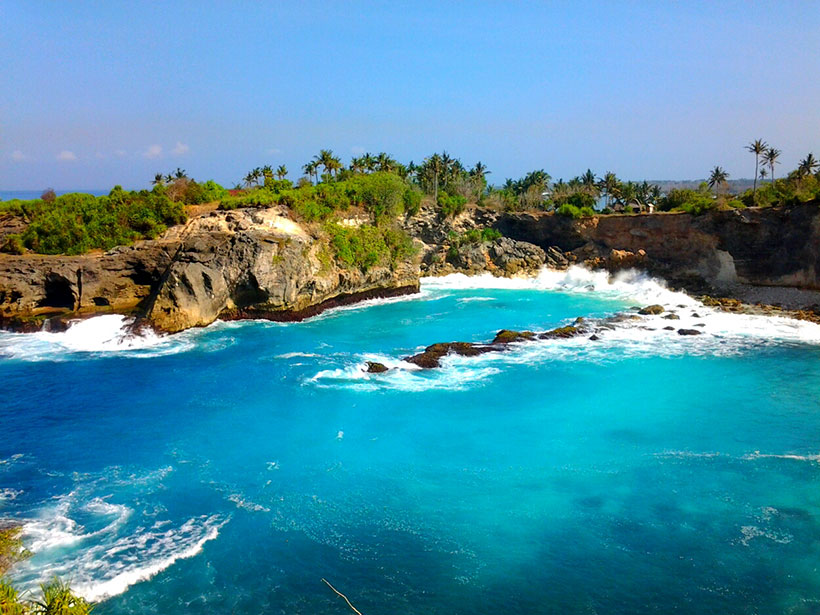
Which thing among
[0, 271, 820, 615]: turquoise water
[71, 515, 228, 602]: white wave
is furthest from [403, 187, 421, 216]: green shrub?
[71, 515, 228, 602]: white wave

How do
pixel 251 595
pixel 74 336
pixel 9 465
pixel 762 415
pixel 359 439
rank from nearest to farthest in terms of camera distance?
1. pixel 251 595
2. pixel 9 465
3. pixel 359 439
4. pixel 762 415
5. pixel 74 336

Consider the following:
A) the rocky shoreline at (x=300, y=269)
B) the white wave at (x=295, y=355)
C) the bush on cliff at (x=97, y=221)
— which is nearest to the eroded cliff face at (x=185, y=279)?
the rocky shoreline at (x=300, y=269)

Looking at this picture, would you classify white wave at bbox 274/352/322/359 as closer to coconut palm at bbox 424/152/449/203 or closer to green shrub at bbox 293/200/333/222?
green shrub at bbox 293/200/333/222

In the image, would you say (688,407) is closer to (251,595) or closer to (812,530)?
(812,530)

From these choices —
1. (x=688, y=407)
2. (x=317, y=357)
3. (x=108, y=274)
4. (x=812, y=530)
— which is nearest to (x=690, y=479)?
(x=812, y=530)

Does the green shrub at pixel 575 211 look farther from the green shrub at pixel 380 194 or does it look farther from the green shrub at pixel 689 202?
the green shrub at pixel 380 194
